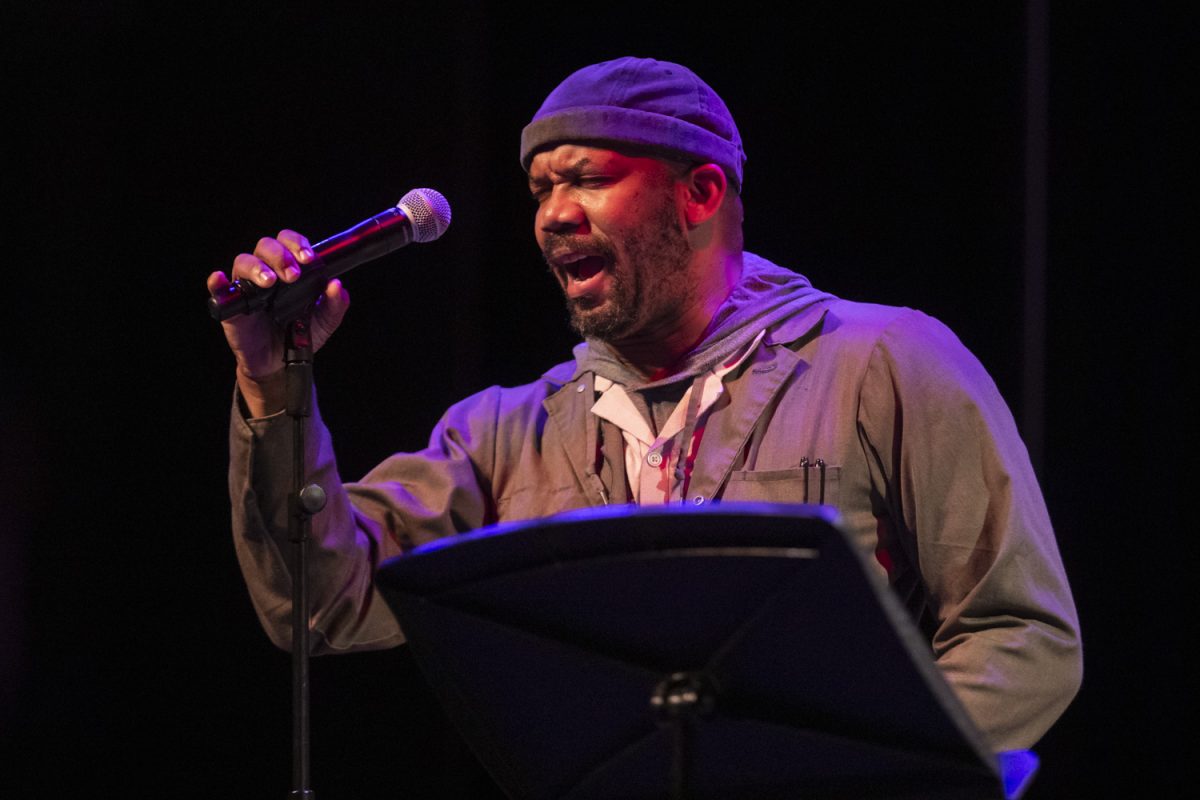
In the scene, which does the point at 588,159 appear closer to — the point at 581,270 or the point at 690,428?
the point at 581,270

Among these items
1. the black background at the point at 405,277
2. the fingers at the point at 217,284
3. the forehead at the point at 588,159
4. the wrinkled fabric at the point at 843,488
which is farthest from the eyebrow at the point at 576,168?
the black background at the point at 405,277

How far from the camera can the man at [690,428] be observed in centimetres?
215

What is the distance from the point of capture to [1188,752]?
2795 millimetres

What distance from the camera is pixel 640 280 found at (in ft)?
8.21

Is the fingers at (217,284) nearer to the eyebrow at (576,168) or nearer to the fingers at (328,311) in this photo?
the fingers at (328,311)

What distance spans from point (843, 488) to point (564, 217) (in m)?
0.69

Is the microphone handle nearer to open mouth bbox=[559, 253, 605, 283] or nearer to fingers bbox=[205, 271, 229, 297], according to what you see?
fingers bbox=[205, 271, 229, 297]

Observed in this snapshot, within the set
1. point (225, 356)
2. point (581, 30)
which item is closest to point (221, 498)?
point (225, 356)

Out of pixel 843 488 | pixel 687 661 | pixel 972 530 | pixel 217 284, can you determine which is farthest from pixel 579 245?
pixel 687 661

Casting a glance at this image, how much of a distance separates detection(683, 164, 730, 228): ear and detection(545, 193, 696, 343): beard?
0.05 m

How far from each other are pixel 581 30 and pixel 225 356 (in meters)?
1.24

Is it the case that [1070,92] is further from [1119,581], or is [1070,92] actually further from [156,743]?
[156,743]

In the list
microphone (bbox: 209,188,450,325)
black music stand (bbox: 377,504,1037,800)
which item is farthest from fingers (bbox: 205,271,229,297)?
black music stand (bbox: 377,504,1037,800)

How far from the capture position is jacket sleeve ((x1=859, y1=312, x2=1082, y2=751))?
206 cm
